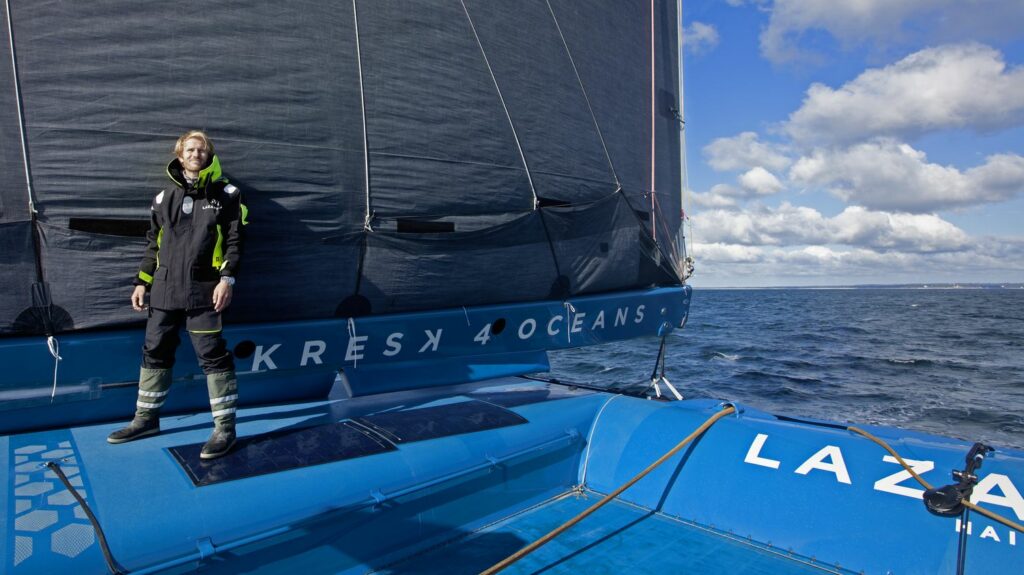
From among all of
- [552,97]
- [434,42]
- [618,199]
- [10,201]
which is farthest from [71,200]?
[618,199]

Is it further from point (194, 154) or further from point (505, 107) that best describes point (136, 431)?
point (505, 107)

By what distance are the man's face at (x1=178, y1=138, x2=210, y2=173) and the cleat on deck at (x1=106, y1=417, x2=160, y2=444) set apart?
4.01 feet

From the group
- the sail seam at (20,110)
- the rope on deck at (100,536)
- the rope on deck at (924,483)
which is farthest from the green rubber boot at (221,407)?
the rope on deck at (924,483)

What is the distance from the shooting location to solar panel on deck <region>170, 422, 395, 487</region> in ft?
8.09

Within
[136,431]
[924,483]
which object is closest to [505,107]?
[136,431]

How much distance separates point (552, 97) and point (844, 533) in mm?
3424

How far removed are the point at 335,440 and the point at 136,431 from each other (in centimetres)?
92

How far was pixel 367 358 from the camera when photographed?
3.48 meters

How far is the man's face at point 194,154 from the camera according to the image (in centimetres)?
265

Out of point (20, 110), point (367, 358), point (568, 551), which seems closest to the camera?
point (20, 110)

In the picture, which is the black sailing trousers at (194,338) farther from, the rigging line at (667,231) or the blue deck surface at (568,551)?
the rigging line at (667,231)

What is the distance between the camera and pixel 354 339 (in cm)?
339

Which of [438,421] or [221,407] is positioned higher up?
[221,407]

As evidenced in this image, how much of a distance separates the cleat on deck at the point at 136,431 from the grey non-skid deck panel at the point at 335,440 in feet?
0.82
